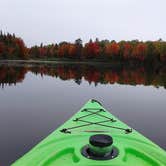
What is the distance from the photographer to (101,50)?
85.9 meters

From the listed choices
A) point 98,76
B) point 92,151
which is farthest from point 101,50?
point 92,151

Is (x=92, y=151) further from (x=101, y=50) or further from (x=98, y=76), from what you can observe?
(x=101, y=50)

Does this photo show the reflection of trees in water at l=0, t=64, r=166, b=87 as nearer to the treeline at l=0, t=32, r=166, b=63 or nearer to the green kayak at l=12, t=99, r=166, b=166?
the green kayak at l=12, t=99, r=166, b=166

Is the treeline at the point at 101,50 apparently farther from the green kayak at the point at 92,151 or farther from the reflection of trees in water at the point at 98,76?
the green kayak at the point at 92,151

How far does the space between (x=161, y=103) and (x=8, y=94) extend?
30.1 feet

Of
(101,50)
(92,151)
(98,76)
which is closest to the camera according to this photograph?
(92,151)

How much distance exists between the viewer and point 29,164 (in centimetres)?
351

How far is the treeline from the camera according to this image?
74.0 metres

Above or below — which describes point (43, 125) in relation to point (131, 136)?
below

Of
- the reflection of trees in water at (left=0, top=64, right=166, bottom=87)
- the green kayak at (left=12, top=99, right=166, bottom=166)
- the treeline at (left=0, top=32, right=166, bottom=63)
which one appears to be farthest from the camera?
the treeline at (left=0, top=32, right=166, bottom=63)

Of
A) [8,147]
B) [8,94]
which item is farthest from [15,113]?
[8,94]

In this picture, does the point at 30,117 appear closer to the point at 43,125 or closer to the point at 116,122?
the point at 43,125

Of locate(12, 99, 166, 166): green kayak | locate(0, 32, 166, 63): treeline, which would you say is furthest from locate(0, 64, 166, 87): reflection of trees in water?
locate(0, 32, 166, 63): treeline

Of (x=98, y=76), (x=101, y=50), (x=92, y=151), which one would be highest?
(x=101, y=50)
